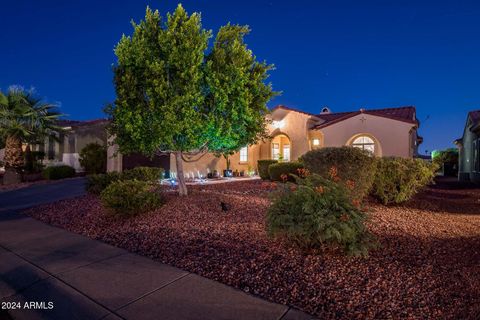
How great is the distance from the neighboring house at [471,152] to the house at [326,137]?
3.43 metres

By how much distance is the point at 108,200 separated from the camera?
6617 millimetres

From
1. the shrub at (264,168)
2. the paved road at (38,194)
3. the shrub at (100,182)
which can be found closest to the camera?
the paved road at (38,194)

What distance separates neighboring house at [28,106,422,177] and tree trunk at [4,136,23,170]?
302 centimetres

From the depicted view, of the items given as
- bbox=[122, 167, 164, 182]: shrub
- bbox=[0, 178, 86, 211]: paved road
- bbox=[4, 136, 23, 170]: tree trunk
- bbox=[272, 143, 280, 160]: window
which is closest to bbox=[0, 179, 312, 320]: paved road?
bbox=[122, 167, 164, 182]: shrub

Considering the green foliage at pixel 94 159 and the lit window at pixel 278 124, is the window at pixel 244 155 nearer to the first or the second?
the lit window at pixel 278 124

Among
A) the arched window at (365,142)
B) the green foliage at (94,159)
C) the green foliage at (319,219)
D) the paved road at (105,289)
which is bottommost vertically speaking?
the paved road at (105,289)

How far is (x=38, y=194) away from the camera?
11234 millimetres

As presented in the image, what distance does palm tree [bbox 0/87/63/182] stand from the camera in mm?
14969

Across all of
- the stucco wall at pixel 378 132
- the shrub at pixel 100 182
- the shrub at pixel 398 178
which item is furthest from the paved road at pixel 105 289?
the stucco wall at pixel 378 132

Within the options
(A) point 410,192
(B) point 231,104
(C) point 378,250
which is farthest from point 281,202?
(A) point 410,192

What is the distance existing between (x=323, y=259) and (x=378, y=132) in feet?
48.9

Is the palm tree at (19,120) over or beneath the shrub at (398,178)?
over

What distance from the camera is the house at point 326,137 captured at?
16.7 metres

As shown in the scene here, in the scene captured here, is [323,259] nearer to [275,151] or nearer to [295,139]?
[295,139]
